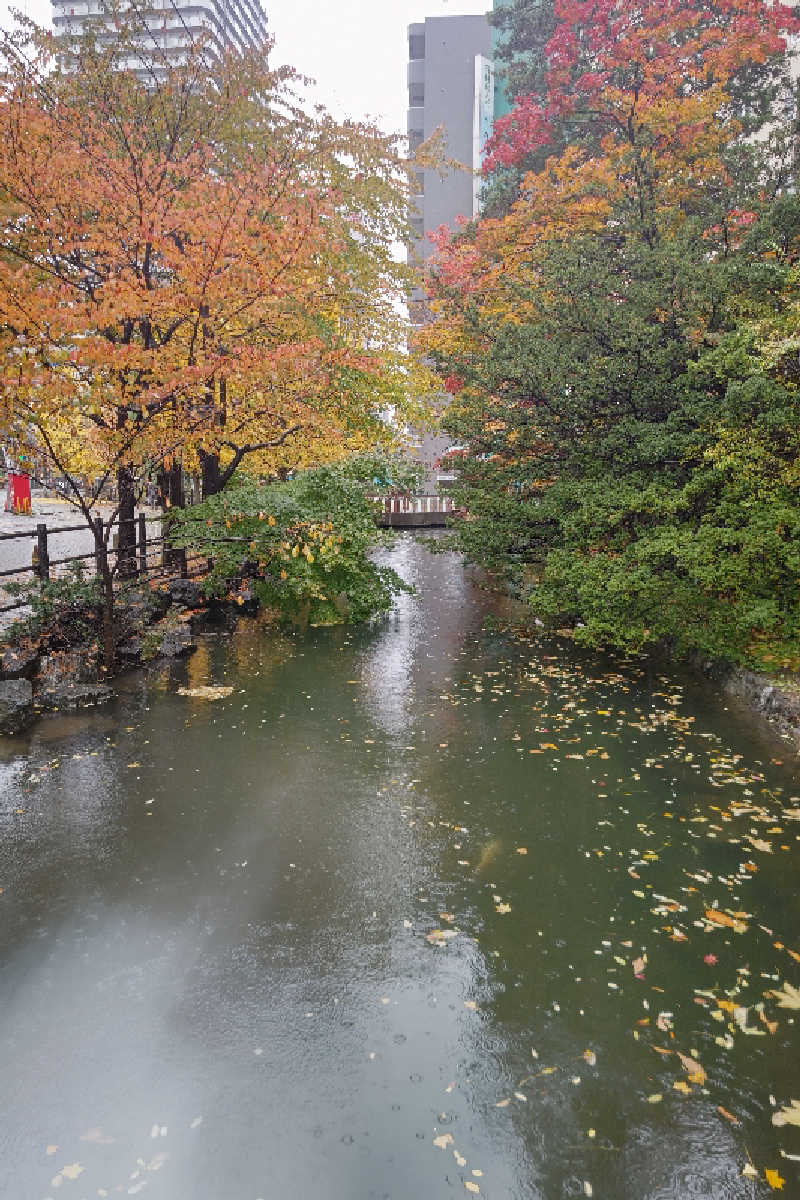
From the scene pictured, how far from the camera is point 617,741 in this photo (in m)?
7.75

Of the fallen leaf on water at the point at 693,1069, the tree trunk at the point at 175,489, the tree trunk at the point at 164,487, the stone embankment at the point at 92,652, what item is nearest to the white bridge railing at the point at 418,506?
the tree trunk at the point at 164,487

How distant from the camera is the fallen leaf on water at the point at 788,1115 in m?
3.33

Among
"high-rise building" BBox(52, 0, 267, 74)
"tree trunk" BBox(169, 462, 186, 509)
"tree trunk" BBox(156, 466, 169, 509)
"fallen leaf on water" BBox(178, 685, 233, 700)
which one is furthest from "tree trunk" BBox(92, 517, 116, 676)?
"high-rise building" BBox(52, 0, 267, 74)

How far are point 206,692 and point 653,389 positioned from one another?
7.06m

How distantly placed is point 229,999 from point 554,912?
215 cm

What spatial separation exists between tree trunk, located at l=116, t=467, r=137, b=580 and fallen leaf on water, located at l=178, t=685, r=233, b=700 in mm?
3081

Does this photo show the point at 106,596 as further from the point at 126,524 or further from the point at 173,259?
the point at 126,524

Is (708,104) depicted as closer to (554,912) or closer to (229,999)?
(554,912)

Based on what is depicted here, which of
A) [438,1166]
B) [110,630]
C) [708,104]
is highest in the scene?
[708,104]

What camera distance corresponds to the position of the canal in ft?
10.5

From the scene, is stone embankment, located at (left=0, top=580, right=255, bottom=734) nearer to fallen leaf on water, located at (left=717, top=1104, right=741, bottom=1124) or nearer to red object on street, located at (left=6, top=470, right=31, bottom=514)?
fallen leaf on water, located at (left=717, top=1104, right=741, bottom=1124)

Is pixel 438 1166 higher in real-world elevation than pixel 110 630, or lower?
lower

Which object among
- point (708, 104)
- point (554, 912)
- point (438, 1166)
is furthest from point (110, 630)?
point (708, 104)

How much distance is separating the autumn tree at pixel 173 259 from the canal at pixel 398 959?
13.1ft
